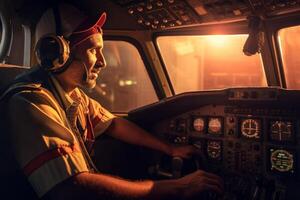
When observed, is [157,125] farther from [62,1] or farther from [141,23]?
[62,1]

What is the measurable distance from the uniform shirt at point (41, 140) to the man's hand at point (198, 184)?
0.45 metres

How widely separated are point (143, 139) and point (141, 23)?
3.08 feet

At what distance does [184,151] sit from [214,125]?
31 cm

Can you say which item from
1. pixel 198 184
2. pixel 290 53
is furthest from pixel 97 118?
pixel 290 53

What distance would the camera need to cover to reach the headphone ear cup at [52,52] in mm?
1490

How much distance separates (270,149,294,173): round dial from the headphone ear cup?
1303 mm

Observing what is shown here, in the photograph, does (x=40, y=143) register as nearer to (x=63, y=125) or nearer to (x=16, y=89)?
(x=63, y=125)

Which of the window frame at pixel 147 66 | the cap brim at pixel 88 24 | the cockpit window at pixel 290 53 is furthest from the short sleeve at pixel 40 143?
the cockpit window at pixel 290 53

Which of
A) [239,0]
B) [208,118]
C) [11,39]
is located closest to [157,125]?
[208,118]

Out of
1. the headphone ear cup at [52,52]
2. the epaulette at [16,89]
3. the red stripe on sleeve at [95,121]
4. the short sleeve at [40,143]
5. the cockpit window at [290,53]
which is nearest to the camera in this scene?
the short sleeve at [40,143]

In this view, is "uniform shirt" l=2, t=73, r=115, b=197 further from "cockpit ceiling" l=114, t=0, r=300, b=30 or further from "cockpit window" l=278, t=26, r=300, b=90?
"cockpit window" l=278, t=26, r=300, b=90

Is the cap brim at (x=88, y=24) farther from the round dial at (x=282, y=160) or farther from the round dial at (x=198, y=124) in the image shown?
the round dial at (x=282, y=160)

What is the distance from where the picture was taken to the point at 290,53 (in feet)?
8.04

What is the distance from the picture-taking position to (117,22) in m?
2.55
